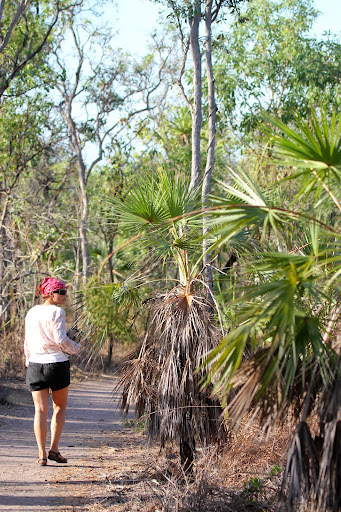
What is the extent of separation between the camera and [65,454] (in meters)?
6.59

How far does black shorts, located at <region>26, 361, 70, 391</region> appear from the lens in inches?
227

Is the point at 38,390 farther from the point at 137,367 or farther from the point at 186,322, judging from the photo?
the point at 186,322

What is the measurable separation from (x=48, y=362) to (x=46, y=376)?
0.43 feet

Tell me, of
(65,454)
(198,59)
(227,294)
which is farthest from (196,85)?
(65,454)

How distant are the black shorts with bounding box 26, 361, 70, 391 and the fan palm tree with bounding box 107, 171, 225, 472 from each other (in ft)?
2.00

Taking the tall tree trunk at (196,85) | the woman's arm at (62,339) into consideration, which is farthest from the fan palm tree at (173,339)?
the tall tree trunk at (196,85)

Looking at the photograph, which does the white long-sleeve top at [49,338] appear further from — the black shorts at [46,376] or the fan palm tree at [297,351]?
the fan palm tree at [297,351]

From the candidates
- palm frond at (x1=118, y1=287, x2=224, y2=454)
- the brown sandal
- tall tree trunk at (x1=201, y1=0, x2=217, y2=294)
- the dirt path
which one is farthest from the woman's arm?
tall tree trunk at (x1=201, y1=0, x2=217, y2=294)

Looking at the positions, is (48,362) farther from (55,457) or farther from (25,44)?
(25,44)

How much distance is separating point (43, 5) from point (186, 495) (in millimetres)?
13730

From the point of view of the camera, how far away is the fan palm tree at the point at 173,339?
17.3 ft

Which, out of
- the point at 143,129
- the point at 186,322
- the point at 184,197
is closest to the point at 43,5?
the point at 143,129

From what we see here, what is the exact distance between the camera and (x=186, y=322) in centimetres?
532

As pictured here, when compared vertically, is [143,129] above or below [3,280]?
above
